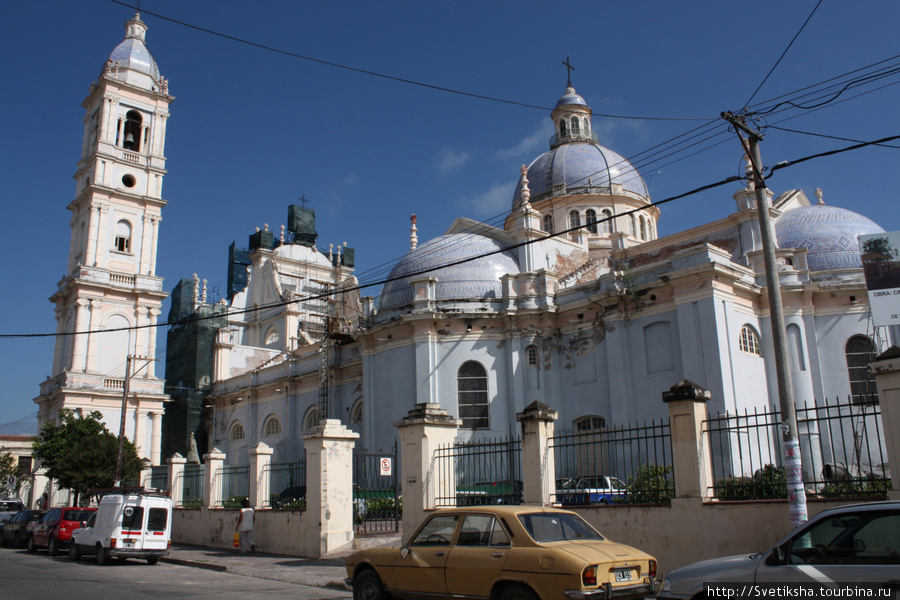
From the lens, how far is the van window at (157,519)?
17141mm

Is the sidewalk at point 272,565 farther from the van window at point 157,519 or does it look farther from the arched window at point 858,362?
the arched window at point 858,362

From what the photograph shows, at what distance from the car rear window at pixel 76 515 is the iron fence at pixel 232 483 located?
348cm

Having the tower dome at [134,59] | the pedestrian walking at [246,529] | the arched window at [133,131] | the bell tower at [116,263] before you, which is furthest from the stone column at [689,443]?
the tower dome at [134,59]

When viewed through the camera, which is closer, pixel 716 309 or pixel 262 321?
pixel 716 309

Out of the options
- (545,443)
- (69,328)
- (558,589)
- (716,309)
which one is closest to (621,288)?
(716,309)

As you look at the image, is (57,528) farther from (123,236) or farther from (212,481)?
(123,236)

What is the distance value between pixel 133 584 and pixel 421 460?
5.69 meters

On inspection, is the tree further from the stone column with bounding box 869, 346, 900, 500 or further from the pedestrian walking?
the stone column with bounding box 869, 346, 900, 500

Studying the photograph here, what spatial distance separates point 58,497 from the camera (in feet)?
129

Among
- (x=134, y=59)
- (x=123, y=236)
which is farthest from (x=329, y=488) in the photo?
(x=134, y=59)

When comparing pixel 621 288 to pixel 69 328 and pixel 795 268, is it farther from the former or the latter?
pixel 69 328

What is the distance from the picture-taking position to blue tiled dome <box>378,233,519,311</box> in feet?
98.8

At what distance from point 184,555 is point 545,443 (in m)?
10.9

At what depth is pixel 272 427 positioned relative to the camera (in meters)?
39.6
